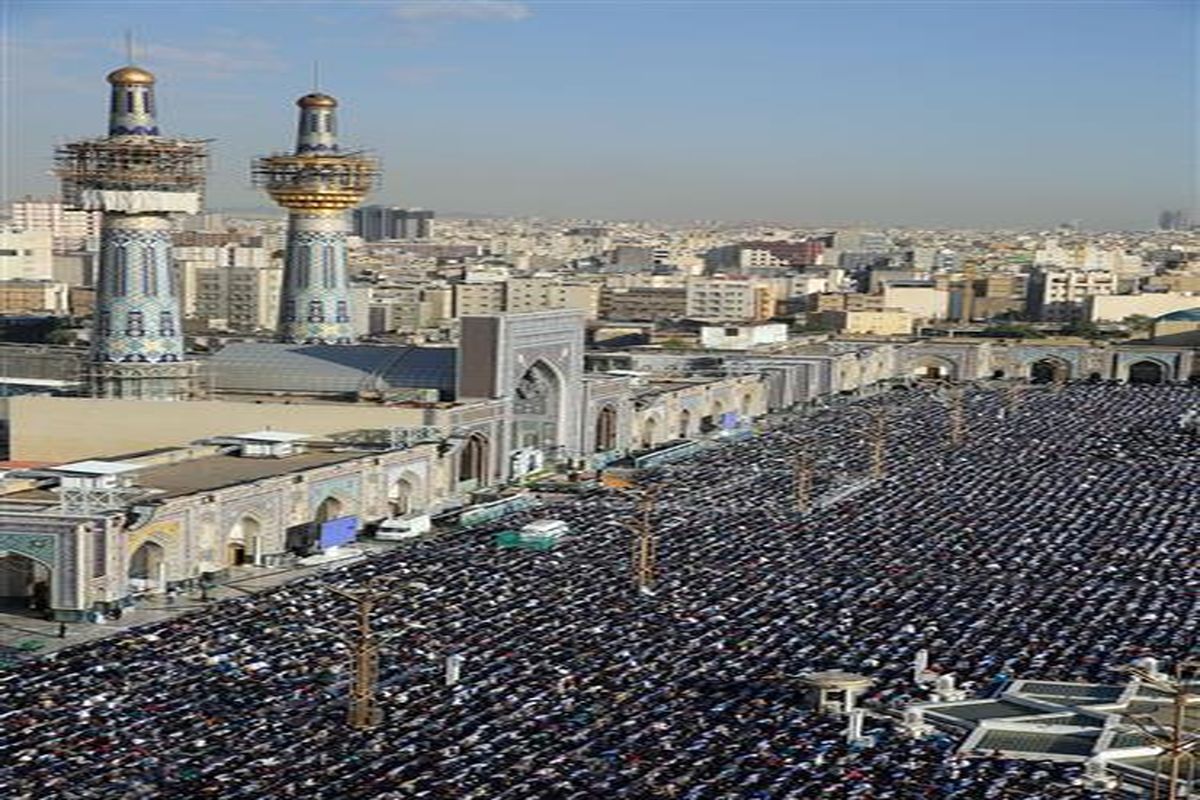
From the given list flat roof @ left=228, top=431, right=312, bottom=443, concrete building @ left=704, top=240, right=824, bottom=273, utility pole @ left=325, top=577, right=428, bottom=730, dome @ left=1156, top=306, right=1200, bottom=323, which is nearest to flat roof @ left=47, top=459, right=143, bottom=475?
flat roof @ left=228, top=431, right=312, bottom=443

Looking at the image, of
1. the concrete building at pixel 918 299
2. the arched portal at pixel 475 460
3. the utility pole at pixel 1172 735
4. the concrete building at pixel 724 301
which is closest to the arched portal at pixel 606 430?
the arched portal at pixel 475 460

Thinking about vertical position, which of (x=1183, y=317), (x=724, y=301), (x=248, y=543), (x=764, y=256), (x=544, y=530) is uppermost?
(x=764, y=256)

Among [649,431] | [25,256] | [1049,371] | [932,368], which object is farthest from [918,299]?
[25,256]

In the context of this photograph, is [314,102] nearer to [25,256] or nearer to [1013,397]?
[1013,397]

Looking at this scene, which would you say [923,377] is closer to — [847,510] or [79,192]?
[847,510]

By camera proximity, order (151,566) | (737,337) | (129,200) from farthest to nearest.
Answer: (737,337), (129,200), (151,566)

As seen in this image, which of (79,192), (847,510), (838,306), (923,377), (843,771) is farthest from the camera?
(838,306)

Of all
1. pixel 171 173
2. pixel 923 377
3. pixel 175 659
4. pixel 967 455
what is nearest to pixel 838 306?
pixel 923 377
